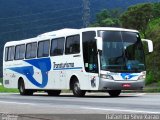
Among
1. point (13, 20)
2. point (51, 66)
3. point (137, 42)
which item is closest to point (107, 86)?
point (137, 42)

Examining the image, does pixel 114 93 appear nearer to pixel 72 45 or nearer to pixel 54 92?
pixel 72 45

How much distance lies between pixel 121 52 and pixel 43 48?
644cm

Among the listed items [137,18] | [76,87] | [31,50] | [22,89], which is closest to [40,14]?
[137,18]

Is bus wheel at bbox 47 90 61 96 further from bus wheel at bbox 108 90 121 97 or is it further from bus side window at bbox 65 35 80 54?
bus wheel at bbox 108 90 121 97

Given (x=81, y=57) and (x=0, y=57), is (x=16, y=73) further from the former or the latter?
(x=0, y=57)

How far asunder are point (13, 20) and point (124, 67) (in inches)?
5246

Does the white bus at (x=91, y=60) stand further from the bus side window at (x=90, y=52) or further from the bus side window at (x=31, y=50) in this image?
the bus side window at (x=31, y=50)

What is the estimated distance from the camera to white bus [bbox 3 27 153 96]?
2411cm

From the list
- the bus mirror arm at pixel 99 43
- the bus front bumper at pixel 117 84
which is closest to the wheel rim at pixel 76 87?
the bus front bumper at pixel 117 84

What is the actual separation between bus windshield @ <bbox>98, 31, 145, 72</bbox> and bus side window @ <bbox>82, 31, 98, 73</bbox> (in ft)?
1.31

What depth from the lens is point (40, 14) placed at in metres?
157

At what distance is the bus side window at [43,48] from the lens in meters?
29.0

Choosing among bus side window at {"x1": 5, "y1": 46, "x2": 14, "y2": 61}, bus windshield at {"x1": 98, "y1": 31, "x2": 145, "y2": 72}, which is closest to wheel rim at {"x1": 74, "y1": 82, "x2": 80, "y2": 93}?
bus windshield at {"x1": 98, "y1": 31, "x2": 145, "y2": 72}

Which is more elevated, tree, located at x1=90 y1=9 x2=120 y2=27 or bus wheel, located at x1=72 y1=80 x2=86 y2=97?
tree, located at x1=90 y1=9 x2=120 y2=27
